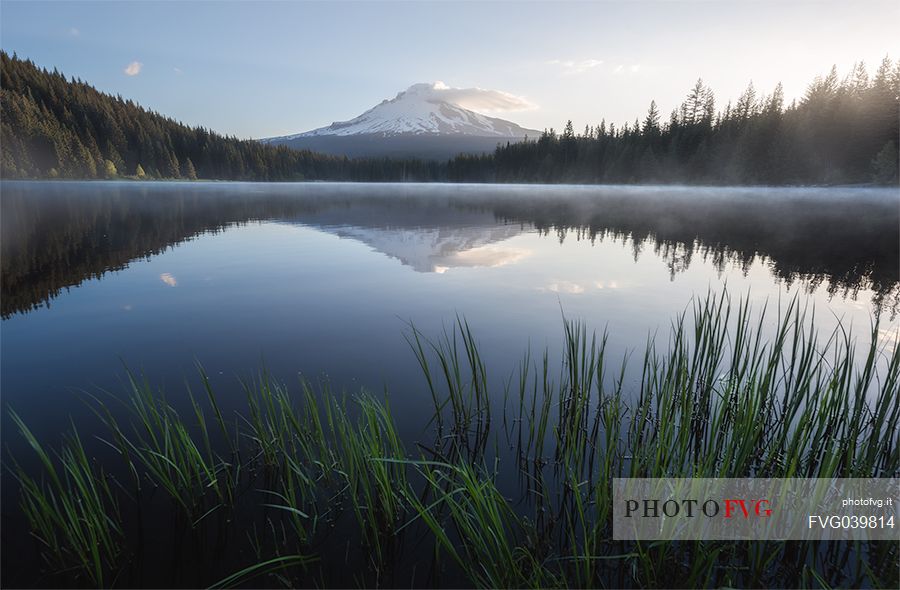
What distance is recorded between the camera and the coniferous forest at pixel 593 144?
79.1m

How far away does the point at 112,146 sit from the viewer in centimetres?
12050

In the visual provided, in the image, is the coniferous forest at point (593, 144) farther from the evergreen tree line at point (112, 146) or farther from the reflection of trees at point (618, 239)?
the reflection of trees at point (618, 239)

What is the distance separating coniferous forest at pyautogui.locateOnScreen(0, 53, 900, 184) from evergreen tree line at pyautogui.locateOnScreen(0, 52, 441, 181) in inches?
13.1

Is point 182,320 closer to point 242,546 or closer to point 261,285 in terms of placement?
point 261,285

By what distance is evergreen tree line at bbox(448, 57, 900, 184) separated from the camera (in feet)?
251

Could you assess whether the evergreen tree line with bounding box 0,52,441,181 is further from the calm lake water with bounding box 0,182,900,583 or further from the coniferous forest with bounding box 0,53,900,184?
the calm lake water with bounding box 0,182,900,583

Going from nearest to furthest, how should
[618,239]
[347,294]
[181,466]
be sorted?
1. [181,466]
2. [347,294]
3. [618,239]

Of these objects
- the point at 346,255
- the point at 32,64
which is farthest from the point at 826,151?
the point at 32,64

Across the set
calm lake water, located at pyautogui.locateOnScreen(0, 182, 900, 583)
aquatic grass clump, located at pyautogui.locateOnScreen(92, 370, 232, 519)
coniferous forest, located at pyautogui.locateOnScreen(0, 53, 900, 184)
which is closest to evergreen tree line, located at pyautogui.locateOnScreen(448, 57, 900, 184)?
coniferous forest, located at pyautogui.locateOnScreen(0, 53, 900, 184)

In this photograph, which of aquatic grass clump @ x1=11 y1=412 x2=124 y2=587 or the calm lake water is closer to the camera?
aquatic grass clump @ x1=11 y1=412 x2=124 y2=587

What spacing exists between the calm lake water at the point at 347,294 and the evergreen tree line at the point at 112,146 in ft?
316

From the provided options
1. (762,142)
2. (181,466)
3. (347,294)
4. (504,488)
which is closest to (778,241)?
(347,294)

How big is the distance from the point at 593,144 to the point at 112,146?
13896cm

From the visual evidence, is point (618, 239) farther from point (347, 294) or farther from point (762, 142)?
point (762, 142)
